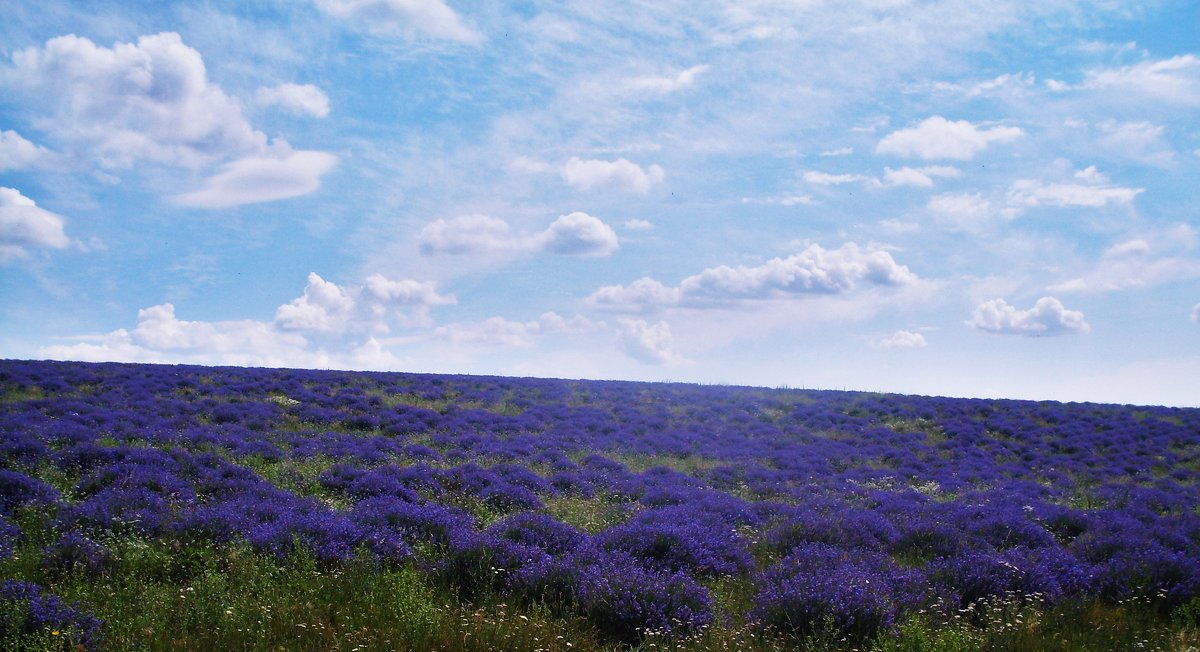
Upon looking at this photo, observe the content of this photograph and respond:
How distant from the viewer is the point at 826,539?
9.13 m

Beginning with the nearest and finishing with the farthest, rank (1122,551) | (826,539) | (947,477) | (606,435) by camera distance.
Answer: (1122,551) < (826,539) < (947,477) < (606,435)

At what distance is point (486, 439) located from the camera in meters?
18.3

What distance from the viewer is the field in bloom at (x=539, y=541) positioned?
5570mm

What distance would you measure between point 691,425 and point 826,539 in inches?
631

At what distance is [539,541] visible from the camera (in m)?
8.05

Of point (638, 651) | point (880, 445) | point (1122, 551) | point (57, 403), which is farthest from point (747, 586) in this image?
point (57, 403)

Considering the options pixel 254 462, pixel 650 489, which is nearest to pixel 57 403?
pixel 254 462

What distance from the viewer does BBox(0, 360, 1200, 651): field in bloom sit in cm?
557

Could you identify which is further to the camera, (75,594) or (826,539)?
(826,539)

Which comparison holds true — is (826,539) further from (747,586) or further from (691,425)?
(691,425)

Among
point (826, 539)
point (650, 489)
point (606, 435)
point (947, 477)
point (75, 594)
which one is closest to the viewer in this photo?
point (75, 594)

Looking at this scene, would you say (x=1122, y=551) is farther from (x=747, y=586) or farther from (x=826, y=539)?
(x=747, y=586)

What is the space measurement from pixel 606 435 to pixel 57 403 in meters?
15.6

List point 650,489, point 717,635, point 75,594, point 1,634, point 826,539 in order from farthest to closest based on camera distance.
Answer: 1. point 650,489
2. point 826,539
3. point 75,594
4. point 717,635
5. point 1,634
